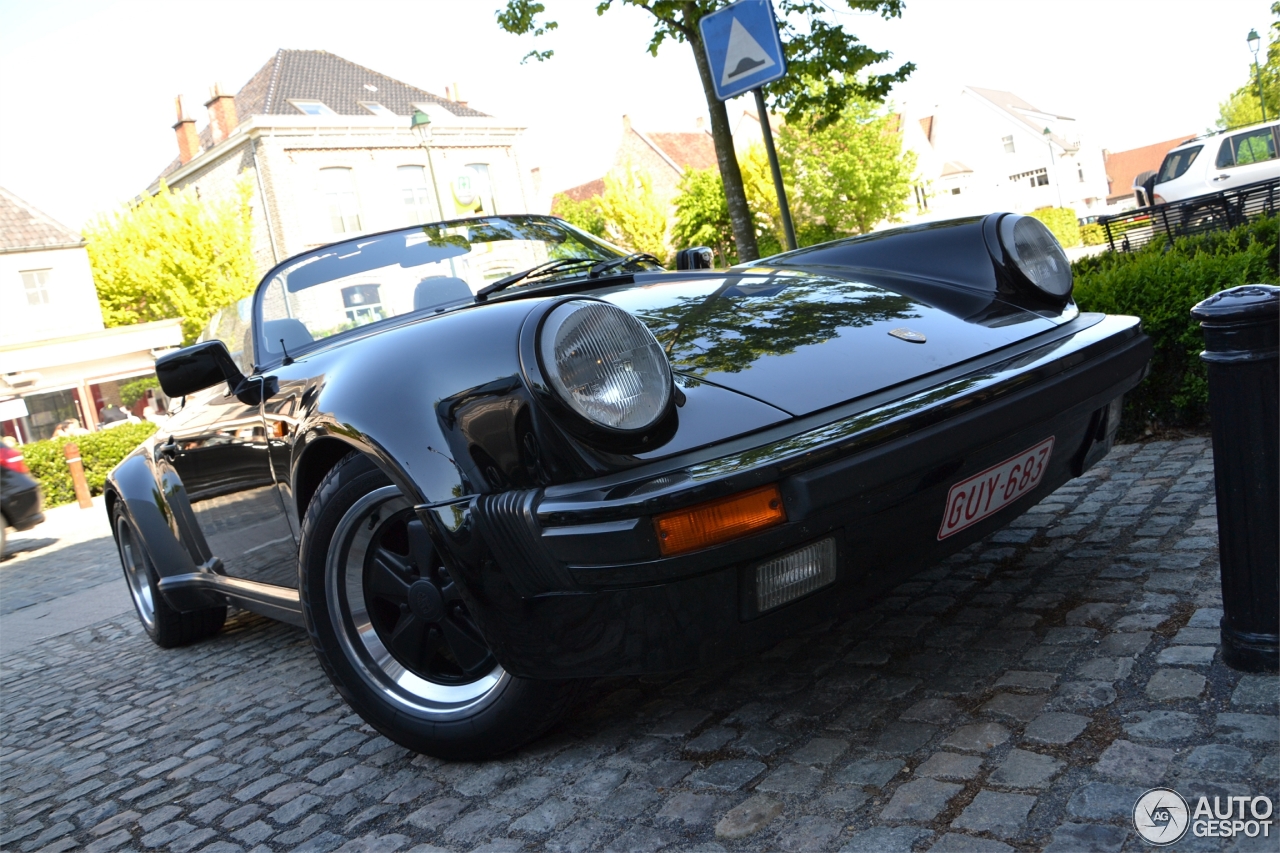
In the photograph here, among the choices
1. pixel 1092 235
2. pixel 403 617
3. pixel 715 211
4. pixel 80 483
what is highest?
pixel 715 211

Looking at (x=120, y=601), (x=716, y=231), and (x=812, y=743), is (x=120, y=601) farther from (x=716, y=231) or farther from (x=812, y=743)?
(x=716, y=231)

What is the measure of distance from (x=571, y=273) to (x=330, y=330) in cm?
74

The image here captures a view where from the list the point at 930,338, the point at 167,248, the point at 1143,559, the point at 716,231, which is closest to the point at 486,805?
the point at 930,338

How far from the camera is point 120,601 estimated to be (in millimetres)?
6082

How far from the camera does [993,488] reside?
7.27ft

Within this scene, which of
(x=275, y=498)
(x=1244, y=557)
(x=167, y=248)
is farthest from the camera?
(x=167, y=248)

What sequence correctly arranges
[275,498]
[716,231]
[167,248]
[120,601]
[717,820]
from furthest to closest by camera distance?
[716,231] < [167,248] < [120,601] < [275,498] < [717,820]

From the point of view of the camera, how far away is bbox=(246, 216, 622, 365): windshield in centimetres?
302

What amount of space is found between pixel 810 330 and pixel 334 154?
102ft

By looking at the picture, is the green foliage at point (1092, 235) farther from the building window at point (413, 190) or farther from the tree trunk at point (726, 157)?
the tree trunk at point (726, 157)

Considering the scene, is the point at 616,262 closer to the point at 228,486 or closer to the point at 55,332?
the point at 228,486

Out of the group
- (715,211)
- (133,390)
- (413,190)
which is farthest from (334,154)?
(715,211)

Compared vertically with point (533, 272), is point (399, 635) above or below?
below

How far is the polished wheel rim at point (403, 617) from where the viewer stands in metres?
2.29
